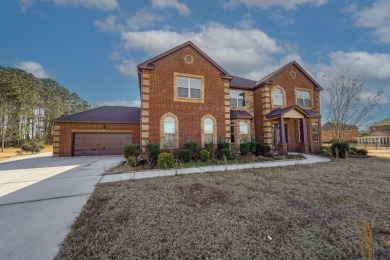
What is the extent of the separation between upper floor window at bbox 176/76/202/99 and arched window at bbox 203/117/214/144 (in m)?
1.93

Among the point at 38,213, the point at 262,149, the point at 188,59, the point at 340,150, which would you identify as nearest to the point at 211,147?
the point at 262,149

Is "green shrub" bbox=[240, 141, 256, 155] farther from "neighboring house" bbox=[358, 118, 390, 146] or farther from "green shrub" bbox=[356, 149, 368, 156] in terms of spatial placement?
"neighboring house" bbox=[358, 118, 390, 146]

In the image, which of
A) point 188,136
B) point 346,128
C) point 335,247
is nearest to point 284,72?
point 346,128

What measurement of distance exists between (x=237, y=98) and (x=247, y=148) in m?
5.52

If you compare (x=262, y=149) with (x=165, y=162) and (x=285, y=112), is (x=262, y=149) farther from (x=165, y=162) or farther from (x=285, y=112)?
(x=165, y=162)

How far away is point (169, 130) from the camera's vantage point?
12.6m

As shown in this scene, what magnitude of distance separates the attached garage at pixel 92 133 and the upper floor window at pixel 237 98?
931cm

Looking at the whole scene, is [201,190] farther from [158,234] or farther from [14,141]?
[14,141]

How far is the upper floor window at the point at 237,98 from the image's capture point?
1666 centimetres

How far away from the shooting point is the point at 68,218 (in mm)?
3865

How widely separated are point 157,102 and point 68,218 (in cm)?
936

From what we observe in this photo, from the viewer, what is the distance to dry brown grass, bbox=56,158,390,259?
2.79 metres

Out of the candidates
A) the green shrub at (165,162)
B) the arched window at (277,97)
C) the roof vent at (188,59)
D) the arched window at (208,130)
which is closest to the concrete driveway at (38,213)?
the green shrub at (165,162)

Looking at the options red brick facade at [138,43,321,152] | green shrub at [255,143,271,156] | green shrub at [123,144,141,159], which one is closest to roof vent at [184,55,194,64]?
red brick facade at [138,43,321,152]
